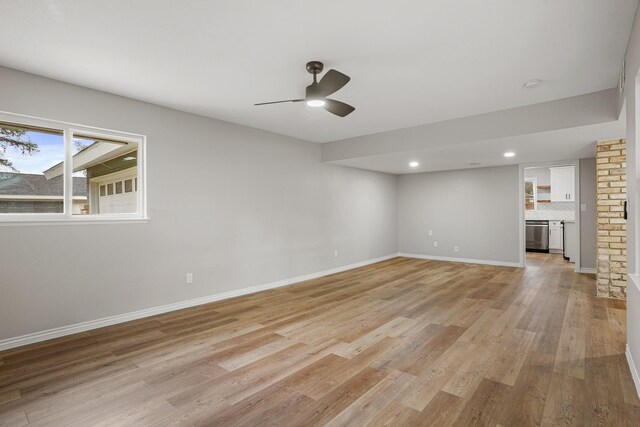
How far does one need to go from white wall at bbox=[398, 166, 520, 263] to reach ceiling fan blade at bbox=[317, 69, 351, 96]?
559cm

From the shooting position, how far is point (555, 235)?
8.38m

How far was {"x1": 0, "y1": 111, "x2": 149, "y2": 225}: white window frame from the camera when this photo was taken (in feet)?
9.85

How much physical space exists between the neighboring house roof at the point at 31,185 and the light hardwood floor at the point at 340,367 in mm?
1448

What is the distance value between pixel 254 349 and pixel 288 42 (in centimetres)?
259

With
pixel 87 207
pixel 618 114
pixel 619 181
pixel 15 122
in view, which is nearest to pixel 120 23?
pixel 15 122

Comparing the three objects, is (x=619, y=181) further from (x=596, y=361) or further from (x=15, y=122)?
(x=15, y=122)

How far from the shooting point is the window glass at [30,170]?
3.02 m

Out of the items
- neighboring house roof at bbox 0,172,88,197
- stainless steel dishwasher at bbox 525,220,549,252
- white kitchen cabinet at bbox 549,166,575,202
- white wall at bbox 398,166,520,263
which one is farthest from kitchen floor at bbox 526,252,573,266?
→ neighboring house roof at bbox 0,172,88,197

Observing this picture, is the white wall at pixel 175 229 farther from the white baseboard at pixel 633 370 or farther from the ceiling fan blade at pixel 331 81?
the white baseboard at pixel 633 370

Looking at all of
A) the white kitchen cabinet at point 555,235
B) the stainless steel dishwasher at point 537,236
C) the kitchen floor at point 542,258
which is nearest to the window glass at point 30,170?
the kitchen floor at point 542,258

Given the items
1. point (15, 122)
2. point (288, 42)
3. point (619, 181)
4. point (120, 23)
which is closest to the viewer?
point (120, 23)

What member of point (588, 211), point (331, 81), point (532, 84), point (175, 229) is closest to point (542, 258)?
point (588, 211)

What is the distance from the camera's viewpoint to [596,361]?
256 centimetres

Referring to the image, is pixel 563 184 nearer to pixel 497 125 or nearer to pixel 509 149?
pixel 509 149
